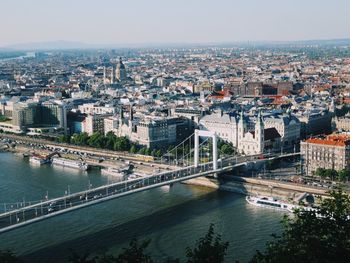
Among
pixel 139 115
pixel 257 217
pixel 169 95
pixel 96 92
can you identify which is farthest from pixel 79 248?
pixel 96 92

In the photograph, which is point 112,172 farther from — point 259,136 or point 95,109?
point 95,109

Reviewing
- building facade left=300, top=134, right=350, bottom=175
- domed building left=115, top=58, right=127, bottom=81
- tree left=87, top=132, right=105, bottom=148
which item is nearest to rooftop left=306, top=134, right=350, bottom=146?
building facade left=300, top=134, right=350, bottom=175

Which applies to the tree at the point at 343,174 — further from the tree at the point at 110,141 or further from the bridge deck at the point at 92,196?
the tree at the point at 110,141

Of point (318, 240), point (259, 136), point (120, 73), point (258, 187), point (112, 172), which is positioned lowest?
point (112, 172)

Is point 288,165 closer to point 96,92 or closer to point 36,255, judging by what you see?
point 36,255

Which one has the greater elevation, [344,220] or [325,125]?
[344,220]

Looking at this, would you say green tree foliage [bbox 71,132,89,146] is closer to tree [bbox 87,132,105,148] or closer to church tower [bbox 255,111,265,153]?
tree [bbox 87,132,105,148]

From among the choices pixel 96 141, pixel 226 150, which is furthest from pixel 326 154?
pixel 96 141
